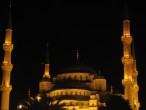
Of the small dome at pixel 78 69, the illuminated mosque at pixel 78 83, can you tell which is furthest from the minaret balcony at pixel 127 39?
the small dome at pixel 78 69

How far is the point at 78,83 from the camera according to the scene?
145 feet

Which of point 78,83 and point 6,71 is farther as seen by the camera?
point 78,83

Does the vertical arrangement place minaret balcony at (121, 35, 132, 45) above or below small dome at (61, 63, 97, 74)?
above

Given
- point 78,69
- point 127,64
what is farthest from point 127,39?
point 78,69

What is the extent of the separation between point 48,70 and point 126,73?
46.5 ft

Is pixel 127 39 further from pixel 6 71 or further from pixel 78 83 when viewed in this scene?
pixel 6 71

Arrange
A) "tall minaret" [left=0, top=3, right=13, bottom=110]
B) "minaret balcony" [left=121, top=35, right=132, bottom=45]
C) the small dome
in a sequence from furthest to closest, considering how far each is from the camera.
Result: the small dome, "minaret balcony" [left=121, top=35, right=132, bottom=45], "tall minaret" [left=0, top=3, right=13, bottom=110]

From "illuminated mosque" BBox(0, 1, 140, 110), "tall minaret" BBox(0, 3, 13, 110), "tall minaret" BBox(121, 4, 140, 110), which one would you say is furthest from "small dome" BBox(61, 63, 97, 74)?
"tall minaret" BBox(0, 3, 13, 110)

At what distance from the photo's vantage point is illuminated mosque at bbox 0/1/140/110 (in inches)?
1548

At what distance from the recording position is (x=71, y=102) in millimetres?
41406

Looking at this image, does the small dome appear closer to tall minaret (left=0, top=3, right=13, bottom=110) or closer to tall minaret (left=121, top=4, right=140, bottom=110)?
tall minaret (left=121, top=4, right=140, bottom=110)

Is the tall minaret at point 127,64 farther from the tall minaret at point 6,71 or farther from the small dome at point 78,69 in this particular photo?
the tall minaret at point 6,71

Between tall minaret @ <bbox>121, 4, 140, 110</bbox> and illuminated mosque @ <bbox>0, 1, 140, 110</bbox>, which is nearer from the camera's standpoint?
tall minaret @ <bbox>121, 4, 140, 110</bbox>

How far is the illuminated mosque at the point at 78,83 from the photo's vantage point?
3931 cm
